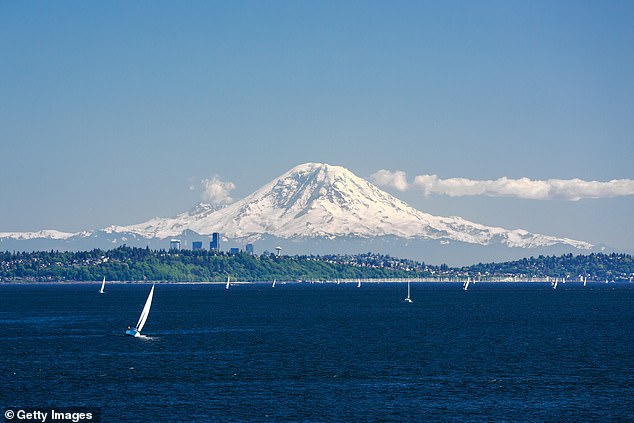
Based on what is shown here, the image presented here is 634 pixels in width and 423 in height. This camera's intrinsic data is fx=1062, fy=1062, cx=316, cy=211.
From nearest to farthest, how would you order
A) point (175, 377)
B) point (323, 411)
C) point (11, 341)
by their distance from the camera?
point (323, 411), point (175, 377), point (11, 341)

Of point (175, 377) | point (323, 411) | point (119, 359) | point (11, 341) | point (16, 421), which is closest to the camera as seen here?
point (16, 421)

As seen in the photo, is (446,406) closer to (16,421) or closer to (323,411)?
(323,411)

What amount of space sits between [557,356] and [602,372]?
21.2m

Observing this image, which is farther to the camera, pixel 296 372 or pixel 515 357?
pixel 515 357

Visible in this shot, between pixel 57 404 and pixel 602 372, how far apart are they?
73.3 m

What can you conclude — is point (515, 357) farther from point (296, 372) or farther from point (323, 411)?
point (323, 411)

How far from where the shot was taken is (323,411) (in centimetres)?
11250

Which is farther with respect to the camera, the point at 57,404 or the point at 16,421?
the point at 57,404

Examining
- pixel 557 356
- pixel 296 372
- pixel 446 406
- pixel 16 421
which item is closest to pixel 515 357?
pixel 557 356

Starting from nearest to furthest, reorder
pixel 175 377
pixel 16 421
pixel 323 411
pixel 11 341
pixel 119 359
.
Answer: pixel 16 421 → pixel 323 411 → pixel 175 377 → pixel 119 359 → pixel 11 341

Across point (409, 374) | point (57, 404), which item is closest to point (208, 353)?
point (409, 374)

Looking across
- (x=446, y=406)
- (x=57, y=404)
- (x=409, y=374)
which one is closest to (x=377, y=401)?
(x=446, y=406)

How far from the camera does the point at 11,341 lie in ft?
623

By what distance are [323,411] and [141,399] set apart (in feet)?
70.7
